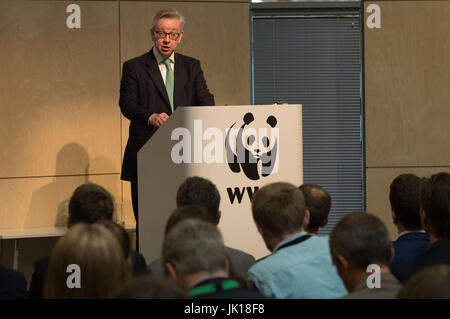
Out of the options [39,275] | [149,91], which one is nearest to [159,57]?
[149,91]

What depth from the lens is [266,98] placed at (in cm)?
668

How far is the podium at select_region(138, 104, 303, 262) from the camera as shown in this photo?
3848 millimetres

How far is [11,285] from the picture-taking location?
2.56 meters

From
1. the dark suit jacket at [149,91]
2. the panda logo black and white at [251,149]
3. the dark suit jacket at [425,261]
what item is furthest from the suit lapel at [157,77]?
the dark suit jacket at [425,261]

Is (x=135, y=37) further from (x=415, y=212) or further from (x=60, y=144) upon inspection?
(x=415, y=212)

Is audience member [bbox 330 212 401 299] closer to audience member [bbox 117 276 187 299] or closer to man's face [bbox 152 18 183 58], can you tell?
audience member [bbox 117 276 187 299]

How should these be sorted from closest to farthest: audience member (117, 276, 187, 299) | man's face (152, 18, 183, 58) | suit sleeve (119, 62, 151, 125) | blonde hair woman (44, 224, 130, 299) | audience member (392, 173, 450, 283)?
audience member (117, 276, 187, 299) → blonde hair woman (44, 224, 130, 299) → audience member (392, 173, 450, 283) → suit sleeve (119, 62, 151, 125) → man's face (152, 18, 183, 58)

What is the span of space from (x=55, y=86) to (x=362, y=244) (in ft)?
14.6

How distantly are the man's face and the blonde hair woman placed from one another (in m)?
2.75

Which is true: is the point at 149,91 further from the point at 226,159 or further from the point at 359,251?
the point at 359,251

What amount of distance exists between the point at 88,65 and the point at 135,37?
1.69 ft

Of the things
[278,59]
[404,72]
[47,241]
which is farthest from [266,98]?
[47,241]

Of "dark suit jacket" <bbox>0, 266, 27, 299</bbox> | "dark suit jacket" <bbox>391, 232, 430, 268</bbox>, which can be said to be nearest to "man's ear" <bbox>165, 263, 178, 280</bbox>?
"dark suit jacket" <bbox>0, 266, 27, 299</bbox>

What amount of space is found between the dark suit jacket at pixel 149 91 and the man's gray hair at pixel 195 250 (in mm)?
2583
